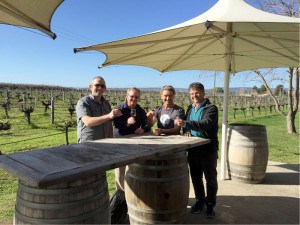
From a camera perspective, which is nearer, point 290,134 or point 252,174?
point 252,174

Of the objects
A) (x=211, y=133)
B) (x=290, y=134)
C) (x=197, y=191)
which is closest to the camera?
(x=211, y=133)

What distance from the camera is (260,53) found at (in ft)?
15.8

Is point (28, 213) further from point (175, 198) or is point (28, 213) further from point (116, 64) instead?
point (116, 64)

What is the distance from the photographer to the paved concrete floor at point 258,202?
338cm

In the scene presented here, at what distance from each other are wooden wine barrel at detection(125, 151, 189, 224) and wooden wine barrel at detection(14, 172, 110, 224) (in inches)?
34.6

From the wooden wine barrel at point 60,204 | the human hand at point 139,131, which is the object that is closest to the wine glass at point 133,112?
the human hand at point 139,131

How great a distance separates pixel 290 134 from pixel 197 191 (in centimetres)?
929

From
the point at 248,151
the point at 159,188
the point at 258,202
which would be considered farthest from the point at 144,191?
the point at 248,151

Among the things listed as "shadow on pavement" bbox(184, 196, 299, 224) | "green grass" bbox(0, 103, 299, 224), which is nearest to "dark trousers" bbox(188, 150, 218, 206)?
"shadow on pavement" bbox(184, 196, 299, 224)

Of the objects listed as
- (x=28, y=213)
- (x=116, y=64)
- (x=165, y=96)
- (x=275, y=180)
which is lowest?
(x=275, y=180)

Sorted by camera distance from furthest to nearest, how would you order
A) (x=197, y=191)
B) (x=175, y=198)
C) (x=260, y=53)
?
1. (x=260, y=53)
2. (x=197, y=191)
3. (x=175, y=198)

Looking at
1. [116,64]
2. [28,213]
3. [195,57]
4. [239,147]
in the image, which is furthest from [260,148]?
[28,213]

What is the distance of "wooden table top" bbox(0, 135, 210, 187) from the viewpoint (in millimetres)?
1646

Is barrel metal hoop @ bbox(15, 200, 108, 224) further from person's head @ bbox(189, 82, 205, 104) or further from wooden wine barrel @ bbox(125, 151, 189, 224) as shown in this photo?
person's head @ bbox(189, 82, 205, 104)
